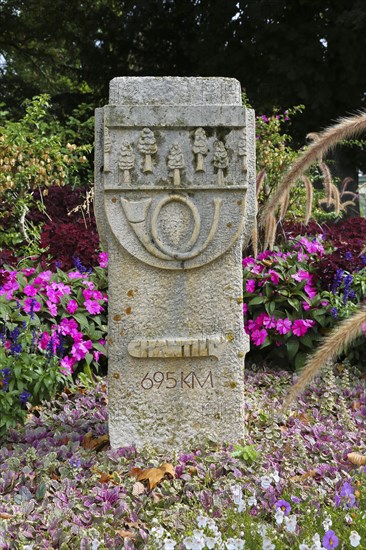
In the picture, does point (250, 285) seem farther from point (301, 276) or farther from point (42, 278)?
point (42, 278)

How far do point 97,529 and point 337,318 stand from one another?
8.89 ft

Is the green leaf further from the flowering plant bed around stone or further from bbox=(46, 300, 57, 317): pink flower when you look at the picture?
bbox=(46, 300, 57, 317): pink flower

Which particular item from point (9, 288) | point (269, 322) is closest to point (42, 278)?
point (9, 288)

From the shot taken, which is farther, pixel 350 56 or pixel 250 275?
pixel 350 56

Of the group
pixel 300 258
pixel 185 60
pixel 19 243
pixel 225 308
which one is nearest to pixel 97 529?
pixel 225 308

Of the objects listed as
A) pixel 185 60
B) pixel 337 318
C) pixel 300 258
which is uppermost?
pixel 185 60

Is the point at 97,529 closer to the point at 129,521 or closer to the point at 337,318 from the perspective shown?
the point at 129,521

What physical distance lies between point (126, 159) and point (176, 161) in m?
0.25

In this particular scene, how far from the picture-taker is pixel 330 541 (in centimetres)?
210

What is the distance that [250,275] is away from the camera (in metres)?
5.18

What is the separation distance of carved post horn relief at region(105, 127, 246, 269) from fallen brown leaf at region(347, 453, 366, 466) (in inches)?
47.5

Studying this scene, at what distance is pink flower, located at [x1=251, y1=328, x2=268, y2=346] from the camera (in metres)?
4.92

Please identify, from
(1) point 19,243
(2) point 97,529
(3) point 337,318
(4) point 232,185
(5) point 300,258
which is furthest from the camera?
(1) point 19,243

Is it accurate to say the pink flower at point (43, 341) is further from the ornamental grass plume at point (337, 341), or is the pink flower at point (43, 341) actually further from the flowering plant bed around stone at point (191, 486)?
the ornamental grass plume at point (337, 341)
